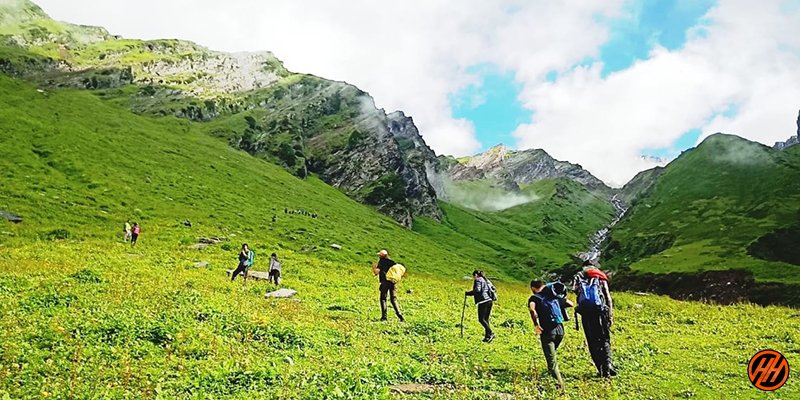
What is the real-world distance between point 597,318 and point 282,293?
20.6 metres

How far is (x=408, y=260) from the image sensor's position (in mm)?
95812

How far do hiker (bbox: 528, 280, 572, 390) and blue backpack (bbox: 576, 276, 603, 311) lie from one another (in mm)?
664

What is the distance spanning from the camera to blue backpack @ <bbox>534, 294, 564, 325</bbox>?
51.1 ft

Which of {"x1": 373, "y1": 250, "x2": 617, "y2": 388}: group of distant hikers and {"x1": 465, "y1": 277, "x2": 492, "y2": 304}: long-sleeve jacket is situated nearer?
{"x1": 373, "y1": 250, "x2": 617, "y2": 388}: group of distant hikers

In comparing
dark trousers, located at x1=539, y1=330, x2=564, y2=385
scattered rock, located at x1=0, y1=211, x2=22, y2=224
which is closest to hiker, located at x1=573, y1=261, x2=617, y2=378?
dark trousers, located at x1=539, y1=330, x2=564, y2=385

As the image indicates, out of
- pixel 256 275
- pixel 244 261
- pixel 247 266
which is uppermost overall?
pixel 244 261

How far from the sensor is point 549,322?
51.2 feet

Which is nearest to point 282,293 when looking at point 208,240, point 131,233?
point 208,240

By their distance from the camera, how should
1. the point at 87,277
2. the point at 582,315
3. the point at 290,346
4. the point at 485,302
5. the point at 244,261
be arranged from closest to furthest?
the point at 582,315
the point at 290,346
the point at 485,302
the point at 87,277
the point at 244,261

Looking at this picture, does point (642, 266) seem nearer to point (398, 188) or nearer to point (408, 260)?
point (398, 188)

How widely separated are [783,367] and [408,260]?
8921 cm

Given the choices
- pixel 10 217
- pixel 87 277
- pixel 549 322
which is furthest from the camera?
pixel 10 217

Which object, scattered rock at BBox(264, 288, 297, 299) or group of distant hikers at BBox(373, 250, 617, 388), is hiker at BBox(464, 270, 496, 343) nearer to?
group of distant hikers at BBox(373, 250, 617, 388)

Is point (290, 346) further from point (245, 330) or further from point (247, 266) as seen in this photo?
point (247, 266)
